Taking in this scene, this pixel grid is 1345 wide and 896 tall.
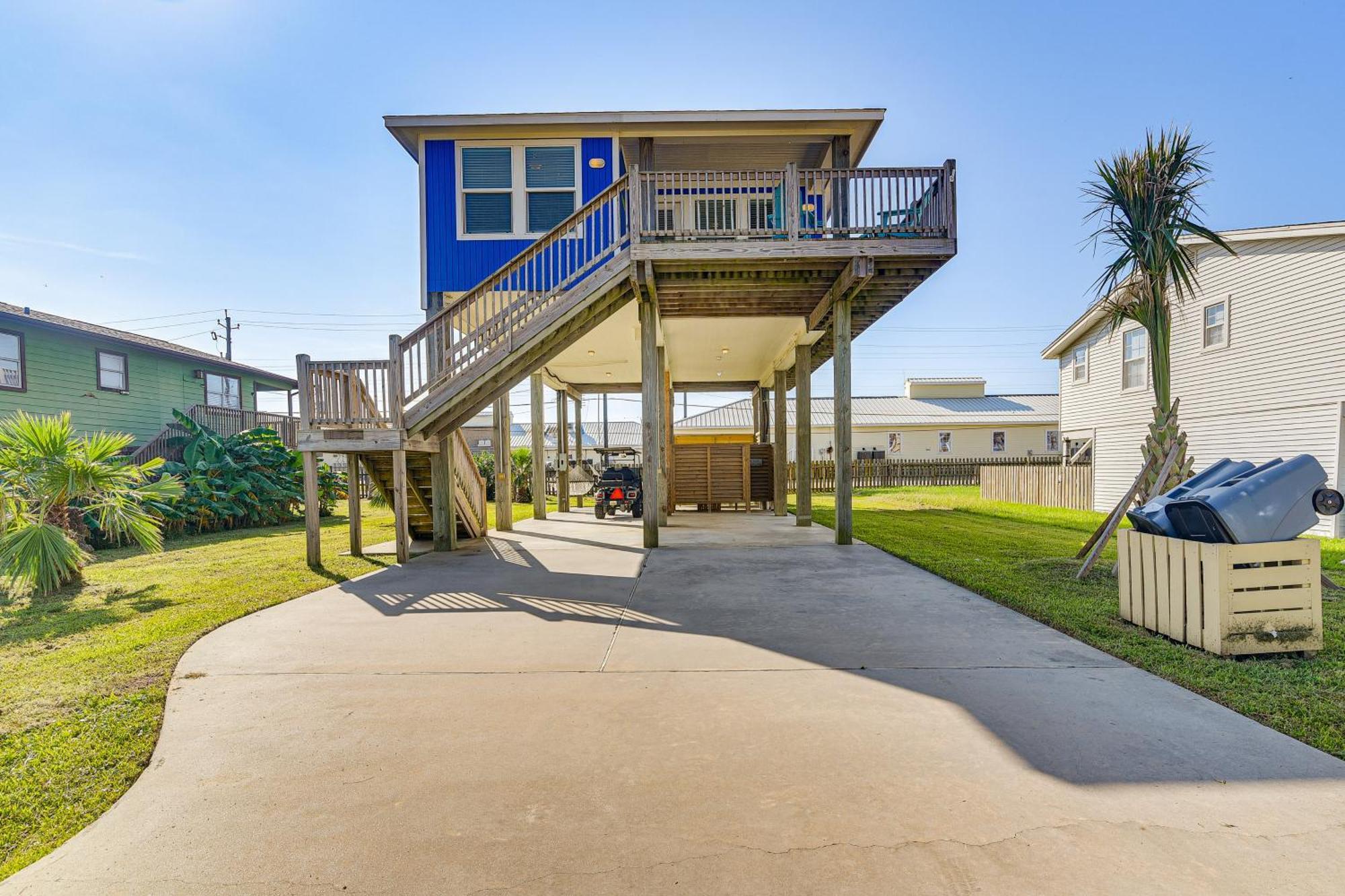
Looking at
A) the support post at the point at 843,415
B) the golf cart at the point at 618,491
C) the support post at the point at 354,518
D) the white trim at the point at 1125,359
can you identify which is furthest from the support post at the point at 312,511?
the white trim at the point at 1125,359

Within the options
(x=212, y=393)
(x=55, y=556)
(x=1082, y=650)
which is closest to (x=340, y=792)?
(x=1082, y=650)

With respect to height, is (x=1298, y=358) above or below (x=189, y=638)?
above

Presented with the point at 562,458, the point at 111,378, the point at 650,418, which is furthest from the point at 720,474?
the point at 111,378

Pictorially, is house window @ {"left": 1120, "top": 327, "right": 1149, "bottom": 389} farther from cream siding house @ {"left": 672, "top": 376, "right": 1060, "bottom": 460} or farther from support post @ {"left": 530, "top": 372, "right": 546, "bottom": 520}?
support post @ {"left": 530, "top": 372, "right": 546, "bottom": 520}

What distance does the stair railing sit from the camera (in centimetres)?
869

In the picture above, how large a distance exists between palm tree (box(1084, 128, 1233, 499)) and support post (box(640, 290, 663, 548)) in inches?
216

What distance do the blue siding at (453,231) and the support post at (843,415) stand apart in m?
4.42

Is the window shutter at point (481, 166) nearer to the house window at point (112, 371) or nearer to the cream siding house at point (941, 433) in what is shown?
the house window at point (112, 371)

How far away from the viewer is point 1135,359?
16.2 metres

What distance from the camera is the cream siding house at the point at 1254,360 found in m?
11.1

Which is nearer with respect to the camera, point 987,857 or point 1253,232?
point 987,857

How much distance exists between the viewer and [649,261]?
8594 mm

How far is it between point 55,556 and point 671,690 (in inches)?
271

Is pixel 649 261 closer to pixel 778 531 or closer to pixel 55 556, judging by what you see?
pixel 778 531
